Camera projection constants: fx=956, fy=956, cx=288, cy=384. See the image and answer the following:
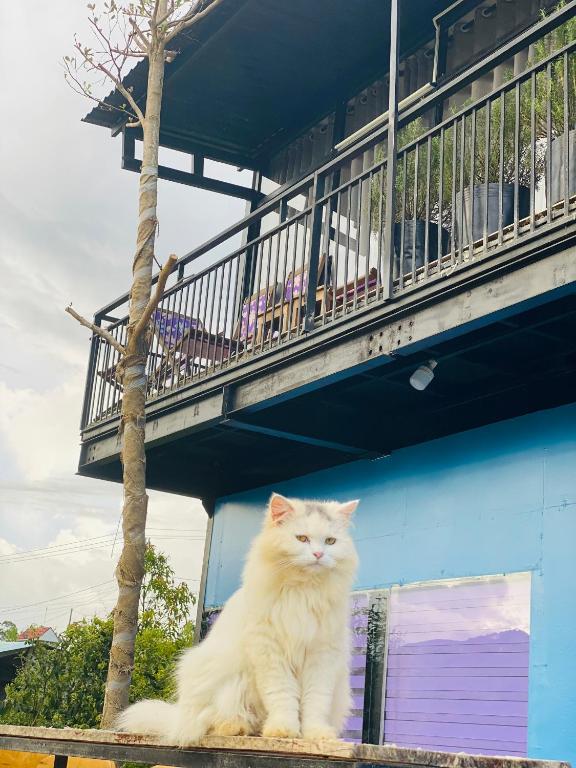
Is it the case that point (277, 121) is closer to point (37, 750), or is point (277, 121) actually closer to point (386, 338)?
point (386, 338)

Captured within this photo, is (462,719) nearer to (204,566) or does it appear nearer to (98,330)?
(98,330)

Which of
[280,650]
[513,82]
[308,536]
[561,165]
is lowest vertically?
[280,650]

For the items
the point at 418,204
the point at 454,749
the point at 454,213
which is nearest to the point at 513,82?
the point at 454,213

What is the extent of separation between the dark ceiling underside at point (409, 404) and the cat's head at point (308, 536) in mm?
2439

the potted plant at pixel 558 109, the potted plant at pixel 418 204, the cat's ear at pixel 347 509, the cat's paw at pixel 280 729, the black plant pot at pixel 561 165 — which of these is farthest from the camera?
the potted plant at pixel 418 204

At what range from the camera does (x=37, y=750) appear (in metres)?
4.01

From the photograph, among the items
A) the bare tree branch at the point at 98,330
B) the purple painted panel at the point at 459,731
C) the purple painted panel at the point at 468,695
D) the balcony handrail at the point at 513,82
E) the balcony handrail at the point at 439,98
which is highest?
the balcony handrail at the point at 439,98

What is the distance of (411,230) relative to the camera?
24.5 ft

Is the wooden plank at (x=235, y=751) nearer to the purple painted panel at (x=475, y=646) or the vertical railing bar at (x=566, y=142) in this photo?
the vertical railing bar at (x=566, y=142)

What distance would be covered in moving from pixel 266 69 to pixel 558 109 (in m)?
5.09

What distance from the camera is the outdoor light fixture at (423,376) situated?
6.76 m

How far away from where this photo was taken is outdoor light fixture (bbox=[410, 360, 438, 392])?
22.2 ft

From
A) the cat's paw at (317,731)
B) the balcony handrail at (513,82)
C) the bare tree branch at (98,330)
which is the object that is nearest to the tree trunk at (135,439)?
the bare tree branch at (98,330)

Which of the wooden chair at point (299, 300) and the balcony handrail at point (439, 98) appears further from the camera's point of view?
the wooden chair at point (299, 300)
